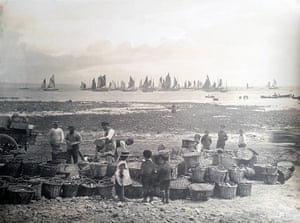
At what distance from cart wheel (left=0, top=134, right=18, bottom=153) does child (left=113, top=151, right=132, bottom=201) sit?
40.4 inches

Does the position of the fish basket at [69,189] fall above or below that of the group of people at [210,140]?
below

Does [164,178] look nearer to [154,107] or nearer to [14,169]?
[154,107]

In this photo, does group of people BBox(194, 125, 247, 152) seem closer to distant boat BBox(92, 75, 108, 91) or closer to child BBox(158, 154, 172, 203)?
child BBox(158, 154, 172, 203)

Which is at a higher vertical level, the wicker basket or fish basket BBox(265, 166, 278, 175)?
fish basket BBox(265, 166, 278, 175)

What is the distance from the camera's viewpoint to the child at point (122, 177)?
15.1 feet

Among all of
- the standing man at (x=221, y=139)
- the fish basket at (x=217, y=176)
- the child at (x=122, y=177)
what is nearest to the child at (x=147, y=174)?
the child at (x=122, y=177)

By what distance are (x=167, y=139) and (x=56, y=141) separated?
1.09m

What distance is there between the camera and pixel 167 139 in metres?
4.68

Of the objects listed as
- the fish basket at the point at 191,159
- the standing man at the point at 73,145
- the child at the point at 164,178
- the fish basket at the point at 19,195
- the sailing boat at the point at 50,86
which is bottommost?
the fish basket at the point at 19,195

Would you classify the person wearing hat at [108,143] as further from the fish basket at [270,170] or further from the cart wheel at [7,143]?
the fish basket at [270,170]

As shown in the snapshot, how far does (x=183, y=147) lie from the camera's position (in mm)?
4672

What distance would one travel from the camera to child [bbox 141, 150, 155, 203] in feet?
15.1

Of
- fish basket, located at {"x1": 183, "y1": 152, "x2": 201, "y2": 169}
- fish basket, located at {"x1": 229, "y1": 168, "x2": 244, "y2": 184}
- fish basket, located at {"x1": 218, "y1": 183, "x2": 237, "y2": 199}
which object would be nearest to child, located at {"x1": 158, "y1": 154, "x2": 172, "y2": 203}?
fish basket, located at {"x1": 183, "y1": 152, "x2": 201, "y2": 169}

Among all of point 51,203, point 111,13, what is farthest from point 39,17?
point 51,203
